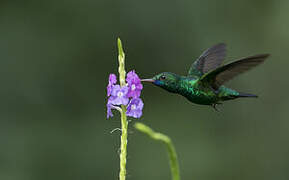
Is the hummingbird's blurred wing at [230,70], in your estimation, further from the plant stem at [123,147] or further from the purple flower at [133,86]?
the plant stem at [123,147]

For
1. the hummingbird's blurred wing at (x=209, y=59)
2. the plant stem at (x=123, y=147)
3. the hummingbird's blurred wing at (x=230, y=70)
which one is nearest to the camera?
the plant stem at (x=123, y=147)

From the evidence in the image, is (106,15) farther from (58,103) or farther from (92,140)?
(92,140)

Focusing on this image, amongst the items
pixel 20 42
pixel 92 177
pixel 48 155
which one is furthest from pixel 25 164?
pixel 20 42

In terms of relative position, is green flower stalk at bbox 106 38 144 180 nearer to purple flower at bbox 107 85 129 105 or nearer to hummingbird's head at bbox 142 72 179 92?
purple flower at bbox 107 85 129 105

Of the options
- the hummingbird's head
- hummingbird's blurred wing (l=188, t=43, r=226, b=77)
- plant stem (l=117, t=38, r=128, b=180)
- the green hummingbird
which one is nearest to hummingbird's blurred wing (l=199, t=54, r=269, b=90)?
the green hummingbird

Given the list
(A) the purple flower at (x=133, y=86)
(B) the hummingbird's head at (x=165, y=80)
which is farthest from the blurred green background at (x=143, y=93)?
A: (A) the purple flower at (x=133, y=86)

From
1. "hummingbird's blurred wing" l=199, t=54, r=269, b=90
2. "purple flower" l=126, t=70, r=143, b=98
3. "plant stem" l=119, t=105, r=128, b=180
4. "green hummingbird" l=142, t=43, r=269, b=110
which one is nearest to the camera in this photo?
"plant stem" l=119, t=105, r=128, b=180

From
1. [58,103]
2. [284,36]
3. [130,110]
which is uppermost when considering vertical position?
[284,36]
